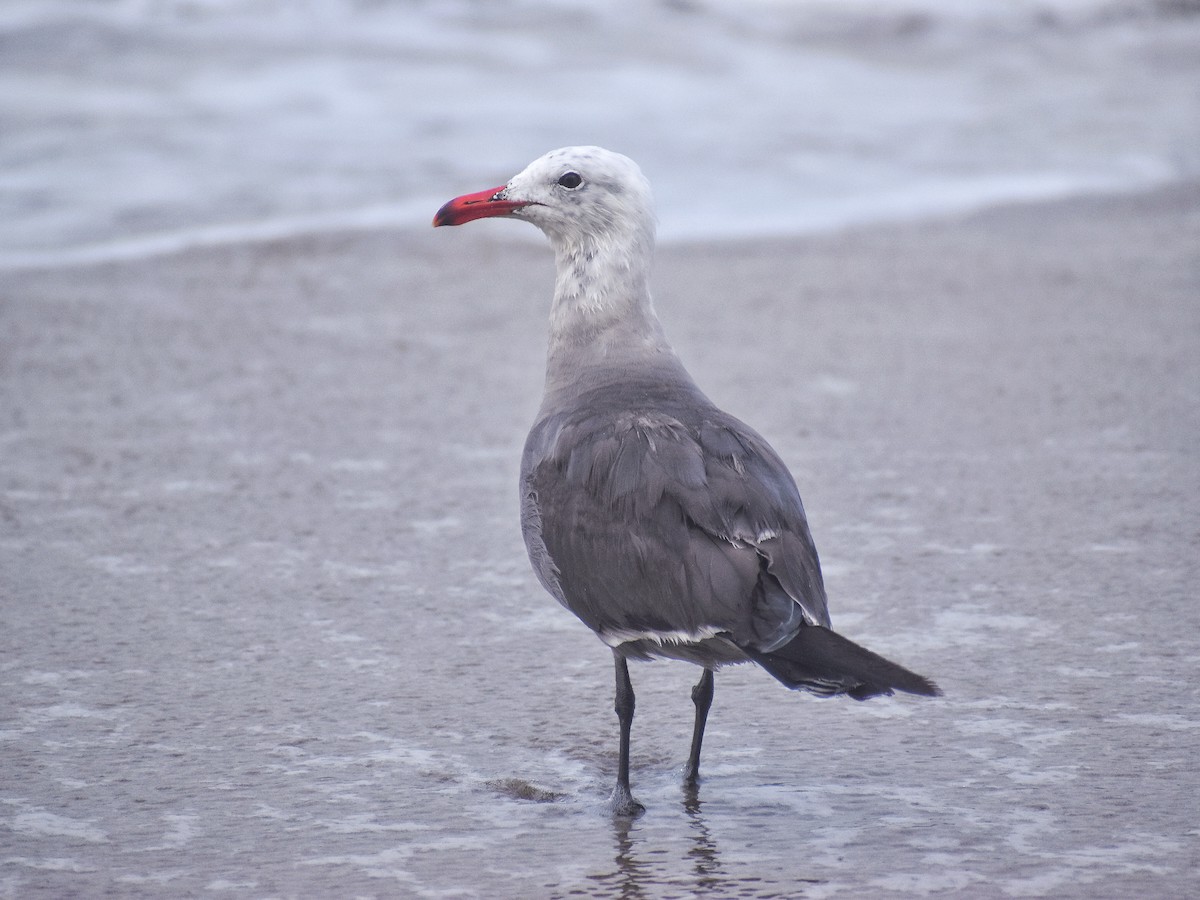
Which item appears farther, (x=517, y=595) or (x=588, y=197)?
(x=517, y=595)

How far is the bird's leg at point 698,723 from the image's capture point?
2.89 metres

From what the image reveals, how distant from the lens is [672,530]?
273 cm

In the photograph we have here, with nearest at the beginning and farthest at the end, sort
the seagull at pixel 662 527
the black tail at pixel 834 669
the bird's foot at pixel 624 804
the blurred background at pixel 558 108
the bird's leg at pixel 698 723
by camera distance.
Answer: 1. the black tail at pixel 834 669
2. the seagull at pixel 662 527
3. the bird's foot at pixel 624 804
4. the bird's leg at pixel 698 723
5. the blurred background at pixel 558 108

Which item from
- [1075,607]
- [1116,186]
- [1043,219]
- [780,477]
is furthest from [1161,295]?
[780,477]

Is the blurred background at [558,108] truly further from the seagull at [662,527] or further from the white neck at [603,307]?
the seagull at [662,527]

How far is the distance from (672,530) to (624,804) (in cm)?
46

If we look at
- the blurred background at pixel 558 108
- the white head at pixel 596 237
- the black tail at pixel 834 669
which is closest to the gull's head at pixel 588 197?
the white head at pixel 596 237

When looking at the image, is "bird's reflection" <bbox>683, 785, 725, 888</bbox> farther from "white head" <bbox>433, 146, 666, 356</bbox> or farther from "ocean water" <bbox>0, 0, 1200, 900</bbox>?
"white head" <bbox>433, 146, 666, 356</bbox>

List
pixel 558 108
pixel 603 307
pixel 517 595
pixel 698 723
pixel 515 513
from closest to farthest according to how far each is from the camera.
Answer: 1. pixel 698 723
2. pixel 603 307
3. pixel 517 595
4. pixel 515 513
5. pixel 558 108

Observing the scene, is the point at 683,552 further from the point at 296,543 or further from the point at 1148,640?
the point at 296,543

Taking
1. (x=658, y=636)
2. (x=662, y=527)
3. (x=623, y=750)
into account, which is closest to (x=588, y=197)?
(x=662, y=527)

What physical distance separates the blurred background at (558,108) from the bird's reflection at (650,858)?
4.89m

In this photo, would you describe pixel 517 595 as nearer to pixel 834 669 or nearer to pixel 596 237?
pixel 596 237

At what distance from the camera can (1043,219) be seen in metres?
7.61
